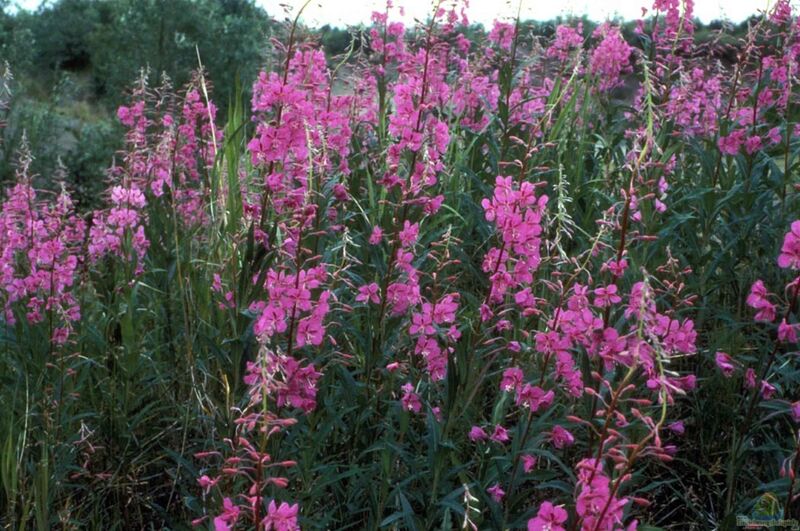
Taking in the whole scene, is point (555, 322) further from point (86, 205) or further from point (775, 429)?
point (86, 205)

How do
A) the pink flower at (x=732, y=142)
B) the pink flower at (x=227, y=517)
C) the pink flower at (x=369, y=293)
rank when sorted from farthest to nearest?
1. the pink flower at (x=732, y=142)
2. the pink flower at (x=369, y=293)
3. the pink flower at (x=227, y=517)

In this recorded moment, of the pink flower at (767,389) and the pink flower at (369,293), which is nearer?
the pink flower at (767,389)

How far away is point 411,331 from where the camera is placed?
2.66 meters

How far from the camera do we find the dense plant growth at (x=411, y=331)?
96.8 inches

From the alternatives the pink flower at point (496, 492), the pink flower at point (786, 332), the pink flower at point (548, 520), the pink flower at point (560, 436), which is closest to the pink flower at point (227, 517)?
the pink flower at point (548, 520)

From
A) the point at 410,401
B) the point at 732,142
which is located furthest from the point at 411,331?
the point at 732,142

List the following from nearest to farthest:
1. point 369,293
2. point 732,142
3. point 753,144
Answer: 1. point 369,293
2. point 753,144
3. point 732,142

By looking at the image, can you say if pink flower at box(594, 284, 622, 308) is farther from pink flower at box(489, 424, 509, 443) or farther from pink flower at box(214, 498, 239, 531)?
pink flower at box(214, 498, 239, 531)

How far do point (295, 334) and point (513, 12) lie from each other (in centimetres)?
264

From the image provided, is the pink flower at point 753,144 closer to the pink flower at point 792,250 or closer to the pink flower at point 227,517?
the pink flower at point 792,250

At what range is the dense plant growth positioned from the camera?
2459 mm

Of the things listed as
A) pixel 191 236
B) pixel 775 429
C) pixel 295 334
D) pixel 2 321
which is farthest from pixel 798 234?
pixel 2 321

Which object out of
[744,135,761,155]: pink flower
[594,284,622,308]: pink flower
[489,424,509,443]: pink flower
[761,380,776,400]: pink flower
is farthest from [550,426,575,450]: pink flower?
[744,135,761,155]: pink flower

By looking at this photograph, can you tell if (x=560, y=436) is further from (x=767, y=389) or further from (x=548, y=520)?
(x=767, y=389)
